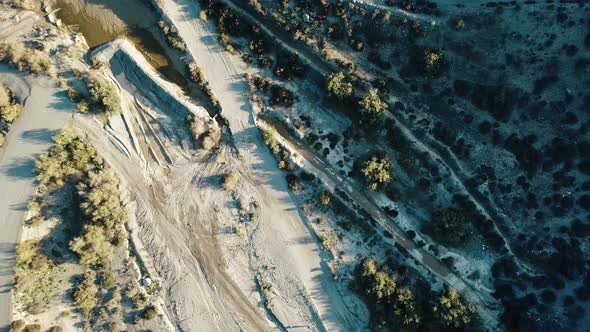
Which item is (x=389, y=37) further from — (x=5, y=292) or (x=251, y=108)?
(x=5, y=292)

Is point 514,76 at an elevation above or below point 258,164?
above

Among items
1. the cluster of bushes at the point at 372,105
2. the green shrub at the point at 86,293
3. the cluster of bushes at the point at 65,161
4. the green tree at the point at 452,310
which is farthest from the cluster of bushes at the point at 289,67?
the green shrub at the point at 86,293

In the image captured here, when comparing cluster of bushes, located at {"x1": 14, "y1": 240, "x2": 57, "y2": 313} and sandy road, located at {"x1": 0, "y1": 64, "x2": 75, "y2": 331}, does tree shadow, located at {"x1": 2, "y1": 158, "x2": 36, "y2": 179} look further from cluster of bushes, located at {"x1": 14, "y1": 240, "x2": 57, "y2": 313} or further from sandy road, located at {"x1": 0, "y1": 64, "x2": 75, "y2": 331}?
cluster of bushes, located at {"x1": 14, "y1": 240, "x2": 57, "y2": 313}

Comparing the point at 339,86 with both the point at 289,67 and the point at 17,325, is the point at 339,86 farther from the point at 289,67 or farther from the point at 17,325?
the point at 17,325

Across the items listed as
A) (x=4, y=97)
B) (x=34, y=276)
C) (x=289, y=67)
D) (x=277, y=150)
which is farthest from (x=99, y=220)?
(x=289, y=67)

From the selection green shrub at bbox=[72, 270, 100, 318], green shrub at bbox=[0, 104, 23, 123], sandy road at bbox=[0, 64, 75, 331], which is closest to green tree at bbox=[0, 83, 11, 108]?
green shrub at bbox=[0, 104, 23, 123]

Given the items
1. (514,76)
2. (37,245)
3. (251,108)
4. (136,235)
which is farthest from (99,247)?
(514,76)
